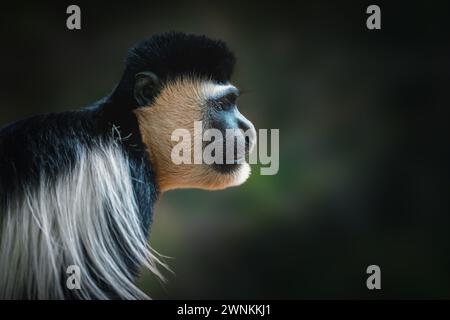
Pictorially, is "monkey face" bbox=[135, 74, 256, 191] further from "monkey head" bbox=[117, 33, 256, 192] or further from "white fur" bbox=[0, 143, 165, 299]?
"white fur" bbox=[0, 143, 165, 299]

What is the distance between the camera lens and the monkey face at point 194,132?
181 centimetres

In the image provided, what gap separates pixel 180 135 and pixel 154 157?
11 centimetres

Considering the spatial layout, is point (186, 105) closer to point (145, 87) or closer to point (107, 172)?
point (145, 87)

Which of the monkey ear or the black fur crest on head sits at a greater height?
the black fur crest on head

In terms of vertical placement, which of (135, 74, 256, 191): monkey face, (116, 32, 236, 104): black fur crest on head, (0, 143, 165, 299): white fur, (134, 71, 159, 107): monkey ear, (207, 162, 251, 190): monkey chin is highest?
(116, 32, 236, 104): black fur crest on head

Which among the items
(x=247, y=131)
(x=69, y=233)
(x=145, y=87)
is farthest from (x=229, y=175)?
(x=69, y=233)

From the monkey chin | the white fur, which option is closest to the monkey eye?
the monkey chin

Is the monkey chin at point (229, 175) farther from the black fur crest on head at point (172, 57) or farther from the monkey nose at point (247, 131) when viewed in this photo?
the black fur crest on head at point (172, 57)

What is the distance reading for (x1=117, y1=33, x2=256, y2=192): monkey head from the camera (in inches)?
70.3

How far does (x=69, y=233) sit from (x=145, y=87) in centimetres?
50

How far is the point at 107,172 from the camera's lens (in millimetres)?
1635
